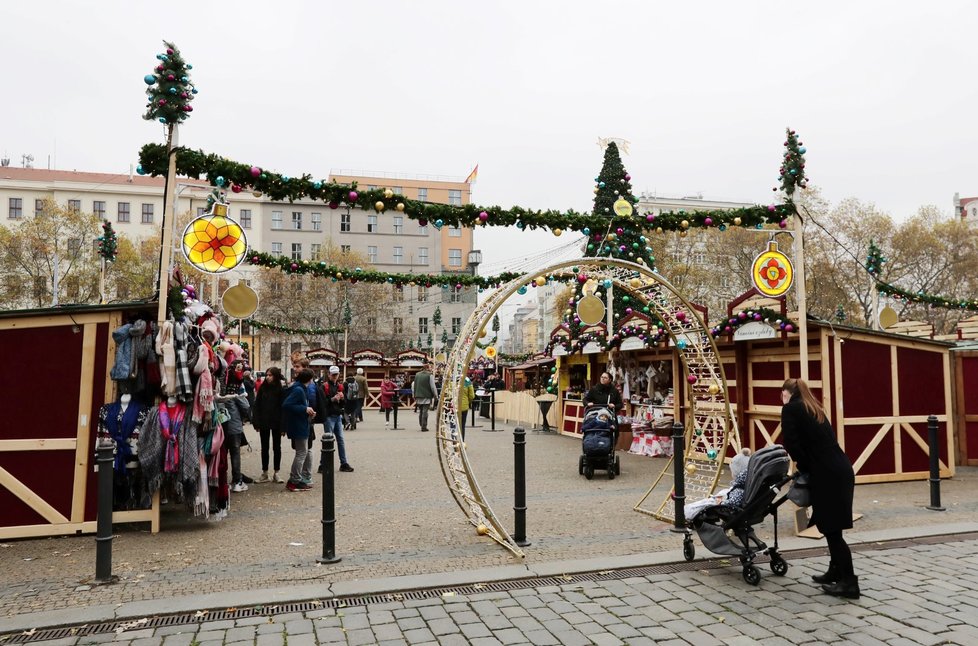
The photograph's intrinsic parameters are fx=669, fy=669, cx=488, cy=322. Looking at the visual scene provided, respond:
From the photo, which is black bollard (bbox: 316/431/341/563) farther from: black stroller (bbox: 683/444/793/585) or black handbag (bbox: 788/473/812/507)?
black handbag (bbox: 788/473/812/507)

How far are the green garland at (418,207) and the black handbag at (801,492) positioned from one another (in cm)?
506

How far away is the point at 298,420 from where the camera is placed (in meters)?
10.2

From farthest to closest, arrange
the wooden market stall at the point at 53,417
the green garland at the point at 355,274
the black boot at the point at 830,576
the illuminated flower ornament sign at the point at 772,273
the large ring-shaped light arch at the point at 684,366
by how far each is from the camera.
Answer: the green garland at the point at 355,274, the illuminated flower ornament sign at the point at 772,273, the wooden market stall at the point at 53,417, the large ring-shaped light arch at the point at 684,366, the black boot at the point at 830,576

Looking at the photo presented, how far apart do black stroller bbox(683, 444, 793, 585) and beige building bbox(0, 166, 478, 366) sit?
52.2m

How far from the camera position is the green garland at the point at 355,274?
13.5 m

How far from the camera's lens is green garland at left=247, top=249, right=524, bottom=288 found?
1347 cm

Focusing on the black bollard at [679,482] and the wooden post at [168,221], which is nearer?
the wooden post at [168,221]

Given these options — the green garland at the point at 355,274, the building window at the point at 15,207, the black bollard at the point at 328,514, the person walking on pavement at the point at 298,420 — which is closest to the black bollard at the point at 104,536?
the black bollard at the point at 328,514

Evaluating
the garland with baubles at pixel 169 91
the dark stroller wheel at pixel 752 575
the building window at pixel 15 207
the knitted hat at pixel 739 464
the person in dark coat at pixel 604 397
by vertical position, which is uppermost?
the building window at pixel 15 207

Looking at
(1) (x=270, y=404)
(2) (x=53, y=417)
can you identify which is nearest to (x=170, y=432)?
(2) (x=53, y=417)

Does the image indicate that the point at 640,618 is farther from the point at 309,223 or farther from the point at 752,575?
the point at 309,223

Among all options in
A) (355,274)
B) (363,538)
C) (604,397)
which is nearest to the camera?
(363,538)

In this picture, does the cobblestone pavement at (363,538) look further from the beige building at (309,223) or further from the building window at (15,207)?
the building window at (15,207)

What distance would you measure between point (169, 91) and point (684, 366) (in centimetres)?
692
